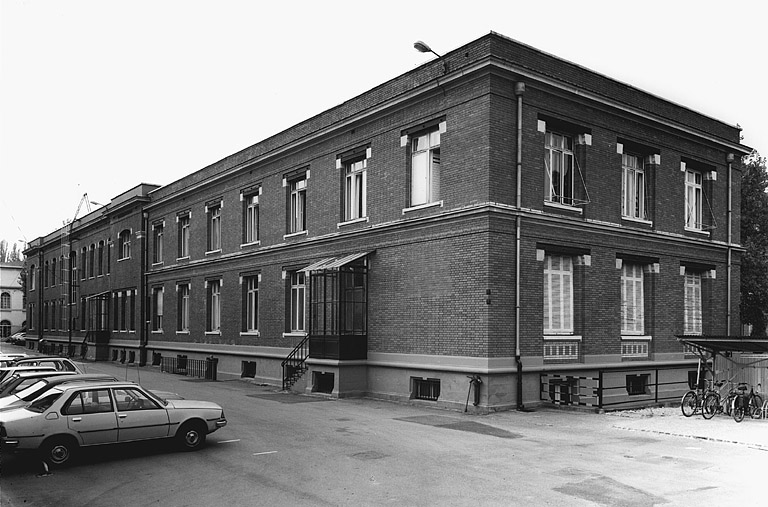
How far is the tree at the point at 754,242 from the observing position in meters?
39.7

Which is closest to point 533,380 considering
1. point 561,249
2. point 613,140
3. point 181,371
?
point 561,249

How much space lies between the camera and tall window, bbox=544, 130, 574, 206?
71.4ft

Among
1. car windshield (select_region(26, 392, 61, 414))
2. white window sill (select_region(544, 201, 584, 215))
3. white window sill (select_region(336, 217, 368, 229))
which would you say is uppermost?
white window sill (select_region(544, 201, 584, 215))

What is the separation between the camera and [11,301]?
92.9 m

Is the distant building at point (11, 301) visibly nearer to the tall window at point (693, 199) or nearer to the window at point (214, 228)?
the window at point (214, 228)

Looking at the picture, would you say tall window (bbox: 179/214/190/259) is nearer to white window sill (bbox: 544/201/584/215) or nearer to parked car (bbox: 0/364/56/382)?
parked car (bbox: 0/364/56/382)

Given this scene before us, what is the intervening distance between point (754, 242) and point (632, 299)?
21.2 meters

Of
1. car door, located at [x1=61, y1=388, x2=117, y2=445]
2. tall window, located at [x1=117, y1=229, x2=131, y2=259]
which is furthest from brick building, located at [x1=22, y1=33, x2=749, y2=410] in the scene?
tall window, located at [x1=117, y1=229, x2=131, y2=259]

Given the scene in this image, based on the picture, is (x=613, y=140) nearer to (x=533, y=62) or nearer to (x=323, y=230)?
(x=533, y=62)

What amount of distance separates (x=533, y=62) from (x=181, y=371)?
25.1 m

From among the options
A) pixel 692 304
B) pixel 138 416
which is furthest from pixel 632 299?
pixel 138 416

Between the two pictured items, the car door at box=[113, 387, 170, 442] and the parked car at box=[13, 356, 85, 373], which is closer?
the car door at box=[113, 387, 170, 442]

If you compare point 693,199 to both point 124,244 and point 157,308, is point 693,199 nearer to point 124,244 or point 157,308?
point 157,308

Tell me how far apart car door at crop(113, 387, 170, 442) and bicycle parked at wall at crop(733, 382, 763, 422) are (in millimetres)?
14200
